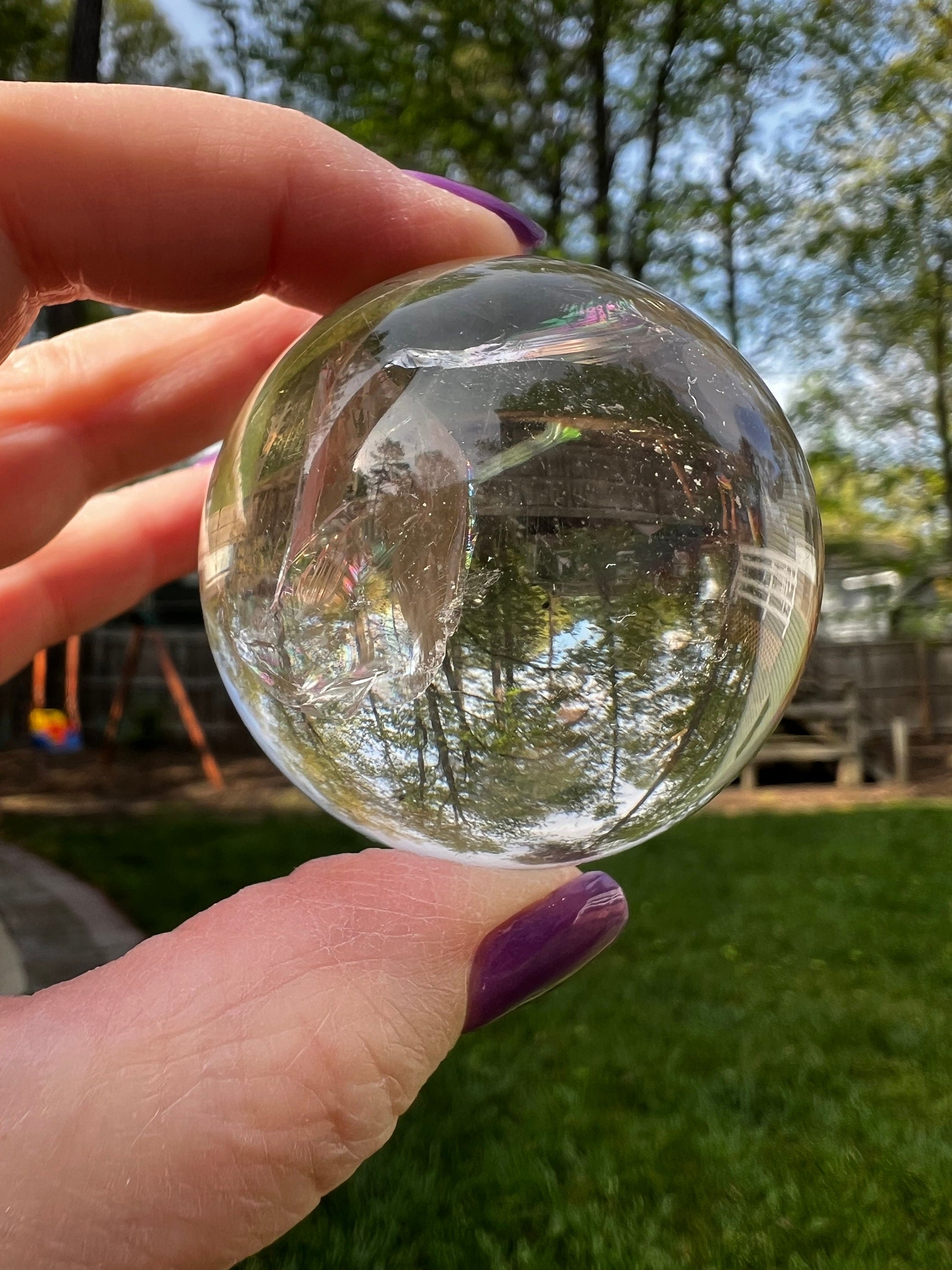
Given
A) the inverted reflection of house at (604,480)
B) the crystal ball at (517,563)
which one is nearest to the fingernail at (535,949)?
the crystal ball at (517,563)

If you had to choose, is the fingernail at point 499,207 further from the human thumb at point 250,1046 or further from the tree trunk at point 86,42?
the tree trunk at point 86,42

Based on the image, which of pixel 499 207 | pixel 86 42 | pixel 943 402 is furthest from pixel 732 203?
pixel 499 207

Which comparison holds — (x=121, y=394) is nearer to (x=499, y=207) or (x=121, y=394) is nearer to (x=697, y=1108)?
(x=499, y=207)

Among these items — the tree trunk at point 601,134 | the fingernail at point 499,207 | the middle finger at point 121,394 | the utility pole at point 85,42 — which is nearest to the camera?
the fingernail at point 499,207

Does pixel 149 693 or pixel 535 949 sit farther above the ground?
pixel 149 693

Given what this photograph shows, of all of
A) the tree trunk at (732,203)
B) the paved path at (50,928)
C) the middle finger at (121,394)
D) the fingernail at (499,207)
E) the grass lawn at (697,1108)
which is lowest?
the grass lawn at (697,1108)

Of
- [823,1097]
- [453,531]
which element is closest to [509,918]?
[453,531]
